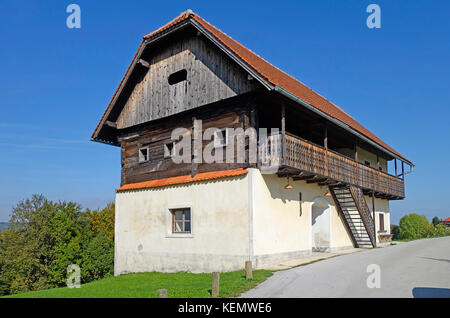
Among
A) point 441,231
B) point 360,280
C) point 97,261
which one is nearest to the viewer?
point 360,280

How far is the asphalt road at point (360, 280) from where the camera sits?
8.55 m

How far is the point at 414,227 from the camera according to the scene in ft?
145

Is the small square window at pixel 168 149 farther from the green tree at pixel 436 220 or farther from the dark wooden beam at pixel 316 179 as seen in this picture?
the green tree at pixel 436 220

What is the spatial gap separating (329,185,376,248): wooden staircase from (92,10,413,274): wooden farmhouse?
74mm

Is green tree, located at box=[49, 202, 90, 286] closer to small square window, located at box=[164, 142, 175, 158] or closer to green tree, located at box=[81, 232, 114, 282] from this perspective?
green tree, located at box=[81, 232, 114, 282]

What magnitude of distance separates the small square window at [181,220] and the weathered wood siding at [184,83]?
4241 millimetres

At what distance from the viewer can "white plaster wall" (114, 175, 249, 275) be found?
13711 mm

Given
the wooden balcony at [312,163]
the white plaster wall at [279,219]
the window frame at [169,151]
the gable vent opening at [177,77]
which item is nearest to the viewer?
the wooden balcony at [312,163]

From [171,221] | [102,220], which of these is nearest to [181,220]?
[171,221]

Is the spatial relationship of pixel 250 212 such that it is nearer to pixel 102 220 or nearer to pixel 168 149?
pixel 168 149

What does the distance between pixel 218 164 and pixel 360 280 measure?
685 centimetres

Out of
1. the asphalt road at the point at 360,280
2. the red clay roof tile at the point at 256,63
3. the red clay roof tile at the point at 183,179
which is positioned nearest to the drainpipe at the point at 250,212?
the red clay roof tile at the point at 183,179

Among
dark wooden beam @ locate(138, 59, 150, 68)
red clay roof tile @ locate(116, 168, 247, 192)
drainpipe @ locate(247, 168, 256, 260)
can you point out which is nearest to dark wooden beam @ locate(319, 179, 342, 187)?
drainpipe @ locate(247, 168, 256, 260)
